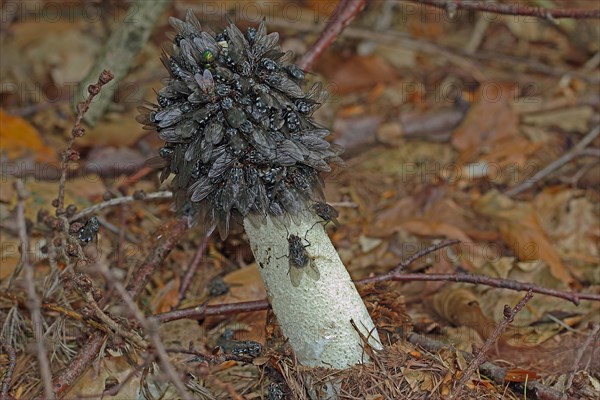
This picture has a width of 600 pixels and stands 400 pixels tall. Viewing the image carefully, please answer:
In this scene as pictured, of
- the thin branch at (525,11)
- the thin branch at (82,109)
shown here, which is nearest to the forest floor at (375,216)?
the thin branch at (82,109)

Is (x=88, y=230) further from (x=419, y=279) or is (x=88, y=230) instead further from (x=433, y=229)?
(x=433, y=229)

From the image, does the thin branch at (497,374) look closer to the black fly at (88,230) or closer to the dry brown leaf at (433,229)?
the dry brown leaf at (433,229)

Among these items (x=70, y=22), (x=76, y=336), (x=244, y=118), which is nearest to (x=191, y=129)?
(x=244, y=118)

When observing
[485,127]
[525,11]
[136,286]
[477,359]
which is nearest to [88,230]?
[136,286]

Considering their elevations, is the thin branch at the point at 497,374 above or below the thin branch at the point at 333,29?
below

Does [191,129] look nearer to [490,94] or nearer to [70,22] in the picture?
[490,94]

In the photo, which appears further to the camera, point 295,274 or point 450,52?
point 450,52
